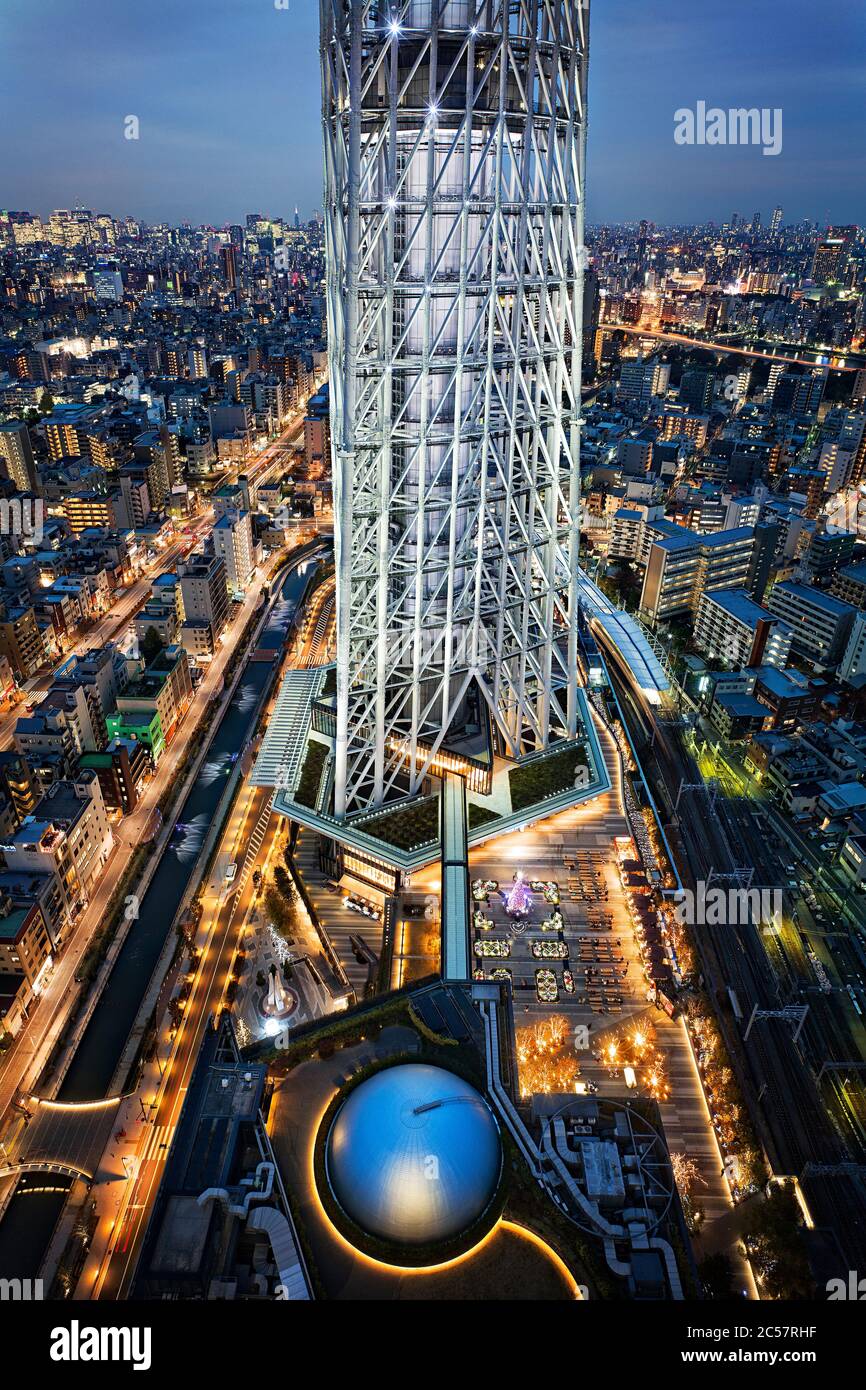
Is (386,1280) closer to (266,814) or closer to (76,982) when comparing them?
(76,982)

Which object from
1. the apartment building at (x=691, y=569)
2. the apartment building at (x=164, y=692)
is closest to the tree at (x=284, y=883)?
the apartment building at (x=164, y=692)

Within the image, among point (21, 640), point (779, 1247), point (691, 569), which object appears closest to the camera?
point (779, 1247)

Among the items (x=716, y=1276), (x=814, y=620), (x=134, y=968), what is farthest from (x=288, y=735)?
(x=814, y=620)

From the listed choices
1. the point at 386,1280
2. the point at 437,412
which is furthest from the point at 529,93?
the point at 386,1280

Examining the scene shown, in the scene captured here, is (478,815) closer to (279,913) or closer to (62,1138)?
(279,913)

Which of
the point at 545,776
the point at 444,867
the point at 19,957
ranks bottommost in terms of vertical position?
the point at 19,957
